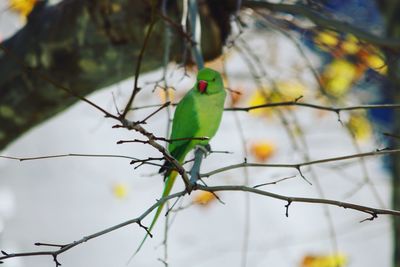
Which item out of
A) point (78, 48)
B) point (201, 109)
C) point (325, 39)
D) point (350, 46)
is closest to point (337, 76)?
point (350, 46)

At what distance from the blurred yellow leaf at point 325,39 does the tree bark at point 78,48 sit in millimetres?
358

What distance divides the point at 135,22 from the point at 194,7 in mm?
405

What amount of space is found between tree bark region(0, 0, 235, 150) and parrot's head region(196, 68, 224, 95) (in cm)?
38

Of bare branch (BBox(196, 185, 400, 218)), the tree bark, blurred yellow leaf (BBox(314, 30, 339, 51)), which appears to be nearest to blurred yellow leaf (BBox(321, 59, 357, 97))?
blurred yellow leaf (BBox(314, 30, 339, 51))

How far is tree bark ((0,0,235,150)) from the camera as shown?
2264 millimetres

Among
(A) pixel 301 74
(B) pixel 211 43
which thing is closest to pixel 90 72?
(B) pixel 211 43

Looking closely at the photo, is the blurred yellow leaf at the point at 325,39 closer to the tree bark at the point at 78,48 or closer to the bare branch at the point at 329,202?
the tree bark at the point at 78,48

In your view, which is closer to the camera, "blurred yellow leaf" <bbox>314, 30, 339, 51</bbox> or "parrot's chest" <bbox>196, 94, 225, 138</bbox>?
"parrot's chest" <bbox>196, 94, 225, 138</bbox>

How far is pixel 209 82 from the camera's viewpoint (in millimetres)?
1840

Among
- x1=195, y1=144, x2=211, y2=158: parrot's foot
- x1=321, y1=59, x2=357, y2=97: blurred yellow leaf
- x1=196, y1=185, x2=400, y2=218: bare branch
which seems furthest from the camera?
x1=321, y1=59, x2=357, y2=97: blurred yellow leaf

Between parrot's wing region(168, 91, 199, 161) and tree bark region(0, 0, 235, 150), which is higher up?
tree bark region(0, 0, 235, 150)

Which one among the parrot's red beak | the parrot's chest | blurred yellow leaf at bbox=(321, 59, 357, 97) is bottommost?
the parrot's chest

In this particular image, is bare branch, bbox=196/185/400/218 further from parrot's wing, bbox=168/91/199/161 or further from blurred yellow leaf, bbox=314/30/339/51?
blurred yellow leaf, bbox=314/30/339/51

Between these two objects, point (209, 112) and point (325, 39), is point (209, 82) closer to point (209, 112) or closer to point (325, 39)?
point (209, 112)
